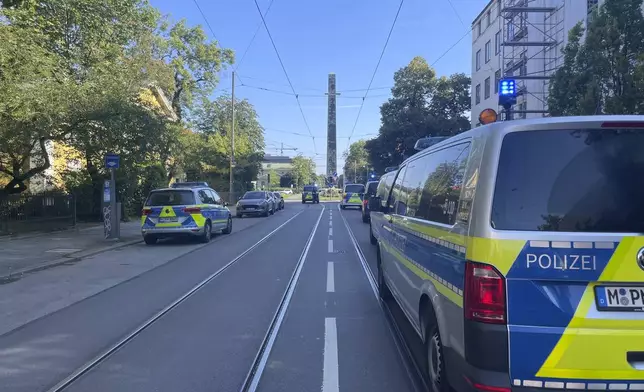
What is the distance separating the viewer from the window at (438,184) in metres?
3.74

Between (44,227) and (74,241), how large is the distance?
13.2 feet

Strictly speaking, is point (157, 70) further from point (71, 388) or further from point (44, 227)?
point (71, 388)

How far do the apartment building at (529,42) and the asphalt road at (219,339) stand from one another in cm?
1656

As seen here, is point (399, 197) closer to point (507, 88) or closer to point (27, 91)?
point (507, 88)

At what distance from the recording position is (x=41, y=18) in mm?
14719

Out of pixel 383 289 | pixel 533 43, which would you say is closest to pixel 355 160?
pixel 533 43

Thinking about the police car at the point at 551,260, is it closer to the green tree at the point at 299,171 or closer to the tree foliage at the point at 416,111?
the tree foliage at the point at 416,111

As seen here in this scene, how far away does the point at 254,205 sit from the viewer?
29484 mm

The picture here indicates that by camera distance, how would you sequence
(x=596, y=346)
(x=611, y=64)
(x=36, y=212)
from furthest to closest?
(x=36, y=212) → (x=611, y=64) → (x=596, y=346)

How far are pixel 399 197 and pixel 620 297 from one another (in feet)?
11.3

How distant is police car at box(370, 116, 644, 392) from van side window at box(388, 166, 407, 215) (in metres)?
2.42

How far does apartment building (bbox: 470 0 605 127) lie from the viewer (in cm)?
2527

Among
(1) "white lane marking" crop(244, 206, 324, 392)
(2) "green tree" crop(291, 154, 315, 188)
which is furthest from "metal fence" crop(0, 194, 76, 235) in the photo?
(2) "green tree" crop(291, 154, 315, 188)

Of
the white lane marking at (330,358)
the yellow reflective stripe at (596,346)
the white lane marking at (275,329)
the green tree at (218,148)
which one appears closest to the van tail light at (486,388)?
the yellow reflective stripe at (596,346)
